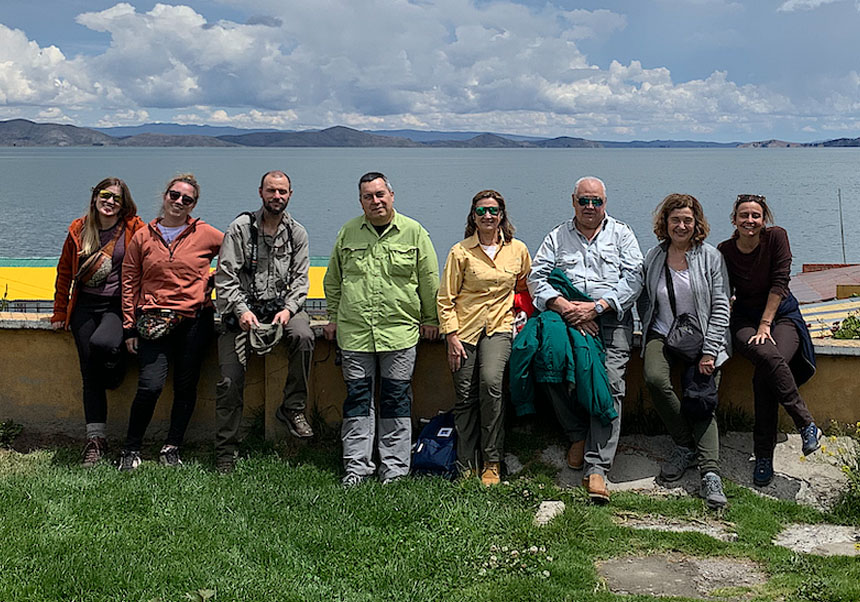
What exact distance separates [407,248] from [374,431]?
129 cm

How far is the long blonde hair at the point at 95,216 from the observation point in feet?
21.2

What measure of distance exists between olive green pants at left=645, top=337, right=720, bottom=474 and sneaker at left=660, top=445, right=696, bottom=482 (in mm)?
44

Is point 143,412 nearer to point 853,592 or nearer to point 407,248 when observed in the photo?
point 407,248

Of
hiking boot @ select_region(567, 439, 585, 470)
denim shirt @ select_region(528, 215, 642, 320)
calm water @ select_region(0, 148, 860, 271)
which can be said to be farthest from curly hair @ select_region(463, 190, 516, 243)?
calm water @ select_region(0, 148, 860, 271)

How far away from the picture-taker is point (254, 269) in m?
6.23

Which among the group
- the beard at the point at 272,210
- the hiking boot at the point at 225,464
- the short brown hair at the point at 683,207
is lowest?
the hiking boot at the point at 225,464

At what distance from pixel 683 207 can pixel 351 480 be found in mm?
2889

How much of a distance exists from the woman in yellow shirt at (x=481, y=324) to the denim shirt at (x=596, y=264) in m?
0.22

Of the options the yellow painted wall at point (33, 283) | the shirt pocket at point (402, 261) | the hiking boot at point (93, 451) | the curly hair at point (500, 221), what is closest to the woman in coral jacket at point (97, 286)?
the hiking boot at point (93, 451)

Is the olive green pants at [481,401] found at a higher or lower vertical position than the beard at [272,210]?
lower

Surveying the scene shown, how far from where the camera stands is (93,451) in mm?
6426

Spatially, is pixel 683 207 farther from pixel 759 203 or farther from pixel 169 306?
pixel 169 306

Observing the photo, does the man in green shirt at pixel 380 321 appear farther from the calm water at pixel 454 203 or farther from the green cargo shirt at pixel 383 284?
the calm water at pixel 454 203

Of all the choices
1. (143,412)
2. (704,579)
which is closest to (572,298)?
(704,579)
